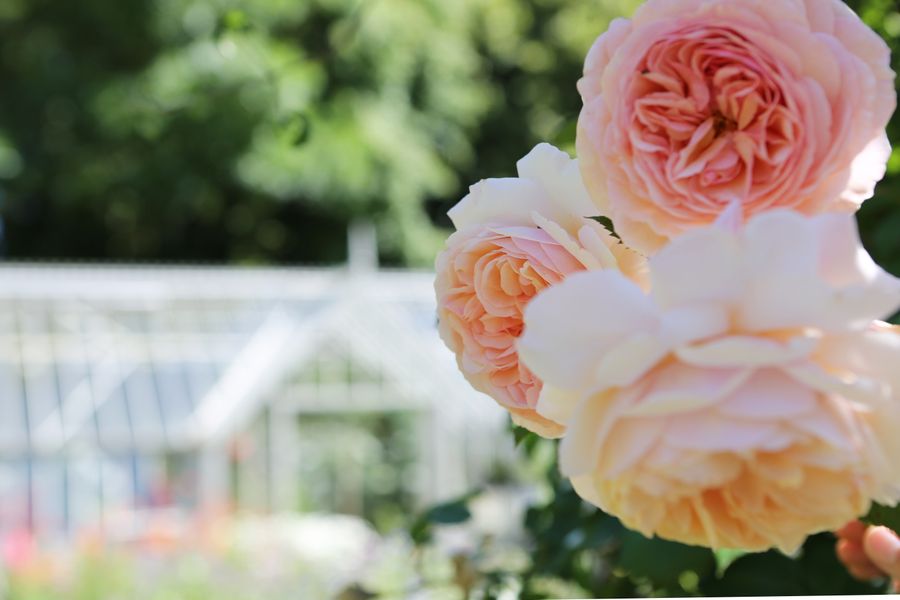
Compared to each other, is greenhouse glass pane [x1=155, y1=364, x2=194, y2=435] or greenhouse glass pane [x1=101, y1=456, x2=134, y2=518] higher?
greenhouse glass pane [x1=155, y1=364, x2=194, y2=435]

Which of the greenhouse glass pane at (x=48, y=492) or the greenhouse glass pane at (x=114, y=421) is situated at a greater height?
the greenhouse glass pane at (x=114, y=421)

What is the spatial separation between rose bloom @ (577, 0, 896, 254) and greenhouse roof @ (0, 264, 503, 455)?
22.7ft

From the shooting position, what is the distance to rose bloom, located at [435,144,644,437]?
0.43 meters

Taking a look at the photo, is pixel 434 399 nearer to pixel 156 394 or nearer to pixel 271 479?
pixel 271 479

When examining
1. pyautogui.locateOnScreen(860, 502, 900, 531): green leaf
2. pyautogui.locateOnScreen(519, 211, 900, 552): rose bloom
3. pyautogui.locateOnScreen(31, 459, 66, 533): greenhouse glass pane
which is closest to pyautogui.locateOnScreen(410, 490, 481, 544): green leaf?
pyautogui.locateOnScreen(860, 502, 900, 531): green leaf

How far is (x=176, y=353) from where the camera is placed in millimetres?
7730

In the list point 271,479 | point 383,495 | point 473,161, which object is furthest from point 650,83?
point 473,161

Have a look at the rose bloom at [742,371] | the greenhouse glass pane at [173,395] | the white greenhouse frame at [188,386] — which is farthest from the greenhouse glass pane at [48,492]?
the rose bloom at [742,371]

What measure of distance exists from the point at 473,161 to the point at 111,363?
8.45 meters

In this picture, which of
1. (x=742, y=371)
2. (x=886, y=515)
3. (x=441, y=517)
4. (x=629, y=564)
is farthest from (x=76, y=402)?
(x=742, y=371)

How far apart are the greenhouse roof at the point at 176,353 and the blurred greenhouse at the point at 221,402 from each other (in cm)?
1

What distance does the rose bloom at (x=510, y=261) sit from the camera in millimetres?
431

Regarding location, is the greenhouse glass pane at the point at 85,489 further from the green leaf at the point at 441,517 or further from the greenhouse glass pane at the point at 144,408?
the green leaf at the point at 441,517

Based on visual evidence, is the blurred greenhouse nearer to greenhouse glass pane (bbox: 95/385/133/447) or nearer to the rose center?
greenhouse glass pane (bbox: 95/385/133/447)
